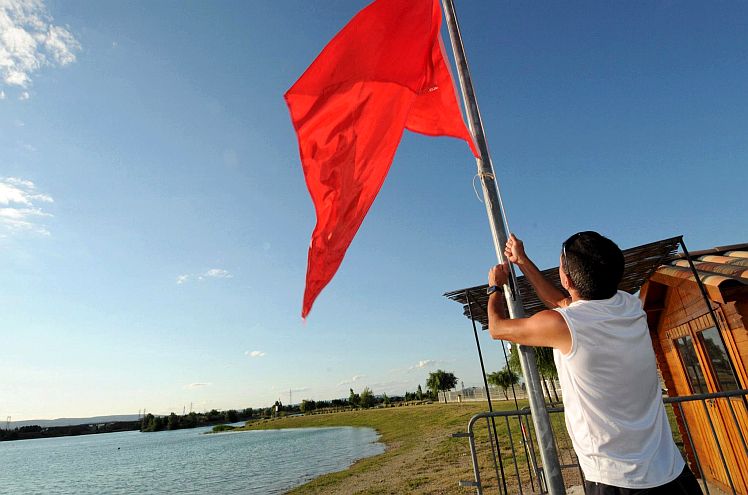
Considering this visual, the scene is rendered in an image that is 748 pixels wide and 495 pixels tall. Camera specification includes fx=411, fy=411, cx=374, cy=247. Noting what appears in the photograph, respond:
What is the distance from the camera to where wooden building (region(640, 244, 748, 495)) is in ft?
20.7

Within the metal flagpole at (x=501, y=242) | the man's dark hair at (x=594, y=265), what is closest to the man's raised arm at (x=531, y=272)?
the metal flagpole at (x=501, y=242)

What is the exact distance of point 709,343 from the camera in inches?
299

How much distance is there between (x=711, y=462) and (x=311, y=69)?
35.5ft

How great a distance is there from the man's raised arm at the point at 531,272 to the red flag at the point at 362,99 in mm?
1360

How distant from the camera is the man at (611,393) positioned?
181 centimetres

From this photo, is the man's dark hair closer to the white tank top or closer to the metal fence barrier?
the white tank top

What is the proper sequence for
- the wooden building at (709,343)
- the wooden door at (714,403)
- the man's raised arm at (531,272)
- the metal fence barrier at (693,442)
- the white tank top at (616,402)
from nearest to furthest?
the white tank top at (616,402), the man's raised arm at (531,272), the metal fence barrier at (693,442), the wooden building at (709,343), the wooden door at (714,403)

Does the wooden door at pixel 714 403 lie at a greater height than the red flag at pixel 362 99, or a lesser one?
lesser

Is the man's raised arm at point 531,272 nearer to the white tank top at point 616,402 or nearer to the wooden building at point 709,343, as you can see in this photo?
the white tank top at point 616,402

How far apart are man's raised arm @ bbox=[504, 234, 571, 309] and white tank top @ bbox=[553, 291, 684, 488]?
0.65 metres

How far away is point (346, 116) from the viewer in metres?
3.60

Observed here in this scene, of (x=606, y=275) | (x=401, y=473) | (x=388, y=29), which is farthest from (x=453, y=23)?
(x=401, y=473)

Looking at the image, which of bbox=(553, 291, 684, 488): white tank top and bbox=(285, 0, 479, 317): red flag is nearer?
bbox=(553, 291, 684, 488): white tank top

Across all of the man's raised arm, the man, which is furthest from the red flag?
the man
